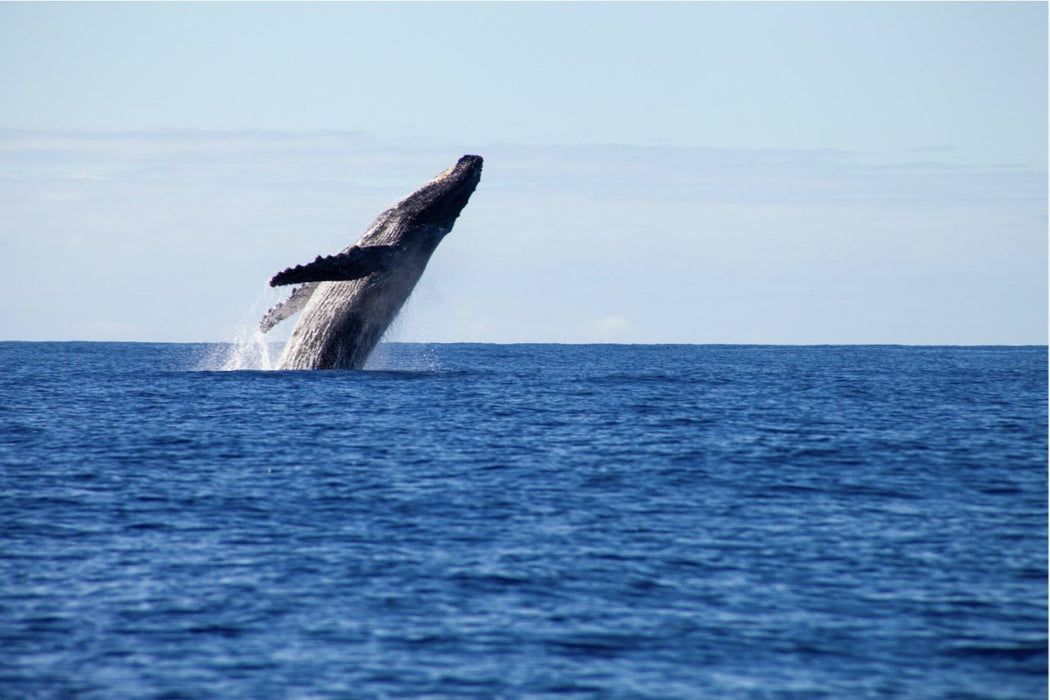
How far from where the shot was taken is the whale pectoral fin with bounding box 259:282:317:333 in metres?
33.7

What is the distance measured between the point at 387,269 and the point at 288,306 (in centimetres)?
320

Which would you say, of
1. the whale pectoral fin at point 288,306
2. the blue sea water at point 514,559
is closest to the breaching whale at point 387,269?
the whale pectoral fin at point 288,306

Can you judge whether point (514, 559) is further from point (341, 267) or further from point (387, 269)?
point (387, 269)

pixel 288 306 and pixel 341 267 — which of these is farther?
pixel 288 306

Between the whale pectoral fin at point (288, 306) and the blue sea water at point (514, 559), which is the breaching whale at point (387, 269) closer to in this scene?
the whale pectoral fin at point (288, 306)

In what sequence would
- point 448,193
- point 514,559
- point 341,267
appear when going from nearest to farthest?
point 514,559 < point 341,267 < point 448,193

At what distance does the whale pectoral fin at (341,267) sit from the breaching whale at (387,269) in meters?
0.04

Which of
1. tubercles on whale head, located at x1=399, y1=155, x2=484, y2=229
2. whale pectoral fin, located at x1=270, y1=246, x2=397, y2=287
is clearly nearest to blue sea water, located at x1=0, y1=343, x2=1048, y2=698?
whale pectoral fin, located at x1=270, y1=246, x2=397, y2=287

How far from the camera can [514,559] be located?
15008mm

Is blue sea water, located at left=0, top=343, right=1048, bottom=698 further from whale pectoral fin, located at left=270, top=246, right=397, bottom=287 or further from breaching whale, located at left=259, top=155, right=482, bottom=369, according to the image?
breaching whale, located at left=259, top=155, right=482, bottom=369

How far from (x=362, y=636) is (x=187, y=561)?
3581 millimetres

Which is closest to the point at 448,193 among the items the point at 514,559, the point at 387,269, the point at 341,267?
the point at 387,269

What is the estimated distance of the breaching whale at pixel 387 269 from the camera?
32.6m

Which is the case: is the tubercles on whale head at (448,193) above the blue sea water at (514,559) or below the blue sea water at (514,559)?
above
